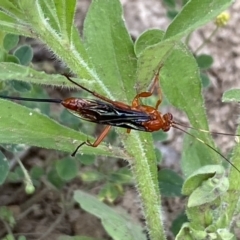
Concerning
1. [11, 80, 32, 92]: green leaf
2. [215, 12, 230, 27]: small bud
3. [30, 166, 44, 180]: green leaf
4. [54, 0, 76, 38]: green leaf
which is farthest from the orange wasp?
[215, 12, 230, 27]: small bud

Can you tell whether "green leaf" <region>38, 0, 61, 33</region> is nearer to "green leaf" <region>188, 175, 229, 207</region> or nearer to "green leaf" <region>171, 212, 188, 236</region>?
"green leaf" <region>188, 175, 229, 207</region>

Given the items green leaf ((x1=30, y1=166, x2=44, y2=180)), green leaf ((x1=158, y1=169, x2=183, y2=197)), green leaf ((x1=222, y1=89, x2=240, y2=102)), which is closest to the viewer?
green leaf ((x1=222, y1=89, x2=240, y2=102))

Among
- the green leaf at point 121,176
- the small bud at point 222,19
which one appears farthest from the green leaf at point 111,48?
the small bud at point 222,19

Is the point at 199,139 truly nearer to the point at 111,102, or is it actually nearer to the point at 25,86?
the point at 111,102

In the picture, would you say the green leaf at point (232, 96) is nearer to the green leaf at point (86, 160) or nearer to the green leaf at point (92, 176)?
the green leaf at point (86, 160)

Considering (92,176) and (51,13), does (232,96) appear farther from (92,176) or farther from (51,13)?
(92,176)

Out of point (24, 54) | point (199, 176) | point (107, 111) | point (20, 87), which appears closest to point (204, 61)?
point (24, 54)
